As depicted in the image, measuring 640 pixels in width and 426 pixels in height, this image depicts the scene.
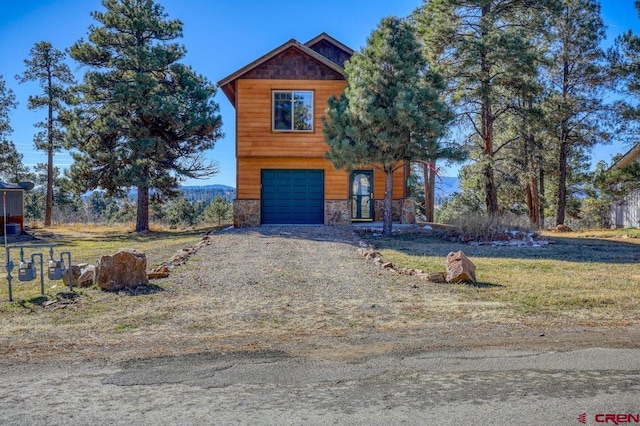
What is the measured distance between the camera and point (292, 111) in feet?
60.5

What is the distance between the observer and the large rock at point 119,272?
747 cm

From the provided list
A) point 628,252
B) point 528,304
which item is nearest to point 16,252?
point 528,304

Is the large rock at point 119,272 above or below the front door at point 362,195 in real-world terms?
below

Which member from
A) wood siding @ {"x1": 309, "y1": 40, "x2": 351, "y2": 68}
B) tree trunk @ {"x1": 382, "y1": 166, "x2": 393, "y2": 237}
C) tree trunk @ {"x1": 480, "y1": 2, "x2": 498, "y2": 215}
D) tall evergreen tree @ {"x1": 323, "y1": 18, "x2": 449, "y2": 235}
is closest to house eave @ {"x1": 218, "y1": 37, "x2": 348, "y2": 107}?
tall evergreen tree @ {"x1": 323, "y1": 18, "x2": 449, "y2": 235}

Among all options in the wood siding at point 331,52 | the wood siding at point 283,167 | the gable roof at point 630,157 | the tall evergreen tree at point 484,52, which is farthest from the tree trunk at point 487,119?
the gable roof at point 630,157

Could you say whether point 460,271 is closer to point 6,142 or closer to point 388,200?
point 388,200

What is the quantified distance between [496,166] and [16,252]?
1926cm

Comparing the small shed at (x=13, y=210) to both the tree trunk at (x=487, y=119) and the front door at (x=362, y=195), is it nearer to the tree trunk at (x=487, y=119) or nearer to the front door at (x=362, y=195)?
the front door at (x=362, y=195)

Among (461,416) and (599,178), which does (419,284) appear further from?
(599,178)

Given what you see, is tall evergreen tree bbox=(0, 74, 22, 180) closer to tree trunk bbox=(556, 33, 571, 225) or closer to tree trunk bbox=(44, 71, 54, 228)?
tree trunk bbox=(44, 71, 54, 228)

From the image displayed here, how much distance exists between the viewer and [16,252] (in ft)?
45.1

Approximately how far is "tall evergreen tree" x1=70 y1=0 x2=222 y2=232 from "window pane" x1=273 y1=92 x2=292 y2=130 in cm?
384

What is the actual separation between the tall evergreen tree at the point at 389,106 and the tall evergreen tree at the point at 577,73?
365 inches

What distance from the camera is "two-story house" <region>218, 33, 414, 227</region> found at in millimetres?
18258
